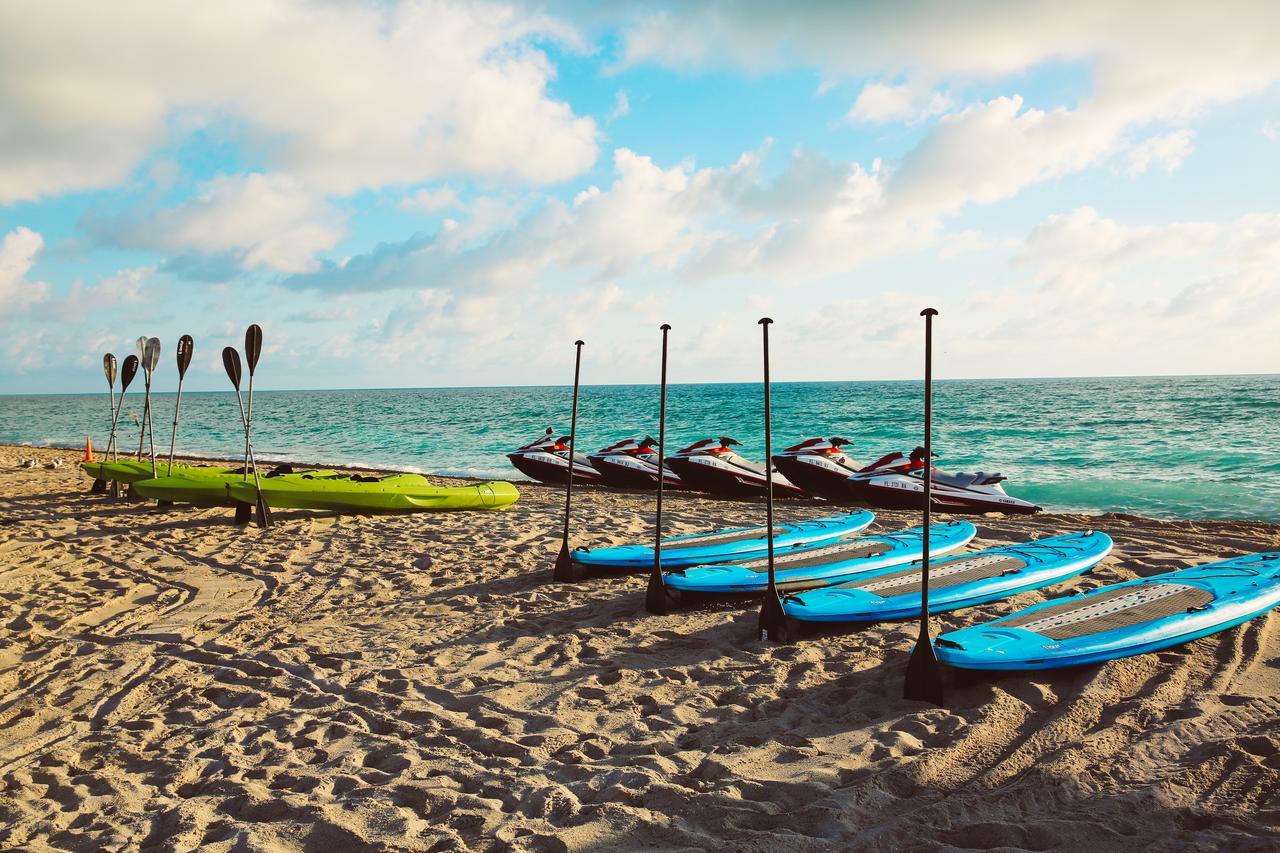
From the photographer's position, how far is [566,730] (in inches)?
149

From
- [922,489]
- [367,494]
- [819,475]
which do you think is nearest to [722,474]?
[819,475]

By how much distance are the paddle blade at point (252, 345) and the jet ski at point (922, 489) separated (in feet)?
28.0

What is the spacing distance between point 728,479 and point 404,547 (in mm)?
6275

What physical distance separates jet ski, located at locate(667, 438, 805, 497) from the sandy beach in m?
6.55

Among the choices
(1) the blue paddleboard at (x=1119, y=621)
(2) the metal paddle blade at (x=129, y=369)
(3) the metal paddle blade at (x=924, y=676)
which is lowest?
(3) the metal paddle blade at (x=924, y=676)

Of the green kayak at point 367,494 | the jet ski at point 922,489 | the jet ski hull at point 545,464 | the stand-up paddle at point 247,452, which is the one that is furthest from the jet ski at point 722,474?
the stand-up paddle at point 247,452

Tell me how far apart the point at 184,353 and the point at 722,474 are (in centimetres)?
858

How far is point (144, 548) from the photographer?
809 cm

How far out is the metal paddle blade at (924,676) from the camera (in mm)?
3928

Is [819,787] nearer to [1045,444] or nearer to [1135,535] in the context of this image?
[1135,535]

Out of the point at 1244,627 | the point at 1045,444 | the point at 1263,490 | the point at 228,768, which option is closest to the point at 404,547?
the point at 228,768

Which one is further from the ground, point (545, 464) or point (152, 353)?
point (152, 353)

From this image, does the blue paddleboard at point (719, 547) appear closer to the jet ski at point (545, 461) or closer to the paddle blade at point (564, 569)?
the paddle blade at point (564, 569)

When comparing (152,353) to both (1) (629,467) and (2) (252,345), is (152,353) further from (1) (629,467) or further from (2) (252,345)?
(1) (629,467)
